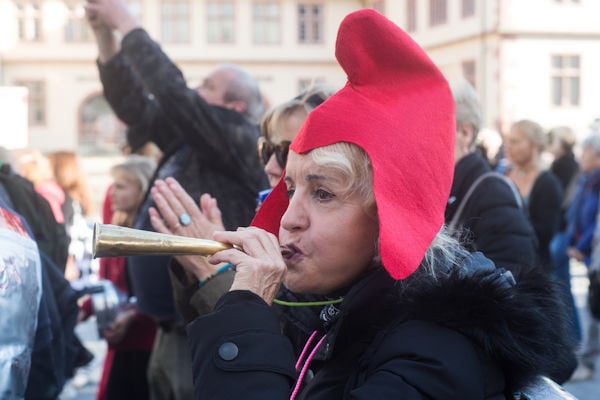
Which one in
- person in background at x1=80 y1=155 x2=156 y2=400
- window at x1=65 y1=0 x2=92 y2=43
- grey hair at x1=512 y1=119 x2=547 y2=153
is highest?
window at x1=65 y1=0 x2=92 y2=43

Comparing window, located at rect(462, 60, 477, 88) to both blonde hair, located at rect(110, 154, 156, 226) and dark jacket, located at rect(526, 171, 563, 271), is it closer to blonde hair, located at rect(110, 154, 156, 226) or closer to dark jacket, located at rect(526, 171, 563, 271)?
dark jacket, located at rect(526, 171, 563, 271)

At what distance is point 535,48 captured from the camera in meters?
26.4

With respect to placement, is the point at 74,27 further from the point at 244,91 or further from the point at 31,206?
the point at 31,206

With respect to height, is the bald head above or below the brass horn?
above

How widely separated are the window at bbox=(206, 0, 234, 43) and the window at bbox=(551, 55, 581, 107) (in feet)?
50.0

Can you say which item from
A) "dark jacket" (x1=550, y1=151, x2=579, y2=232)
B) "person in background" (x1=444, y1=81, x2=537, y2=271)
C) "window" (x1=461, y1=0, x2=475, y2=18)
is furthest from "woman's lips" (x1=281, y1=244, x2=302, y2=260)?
"window" (x1=461, y1=0, x2=475, y2=18)

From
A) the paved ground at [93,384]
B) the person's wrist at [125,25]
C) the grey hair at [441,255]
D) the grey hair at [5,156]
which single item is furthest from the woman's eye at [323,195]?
the paved ground at [93,384]

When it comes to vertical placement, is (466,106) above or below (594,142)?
above

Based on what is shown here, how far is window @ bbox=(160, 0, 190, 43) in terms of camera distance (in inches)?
1409

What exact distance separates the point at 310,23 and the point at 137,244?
36559 mm

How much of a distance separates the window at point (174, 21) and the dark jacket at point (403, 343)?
3531 cm

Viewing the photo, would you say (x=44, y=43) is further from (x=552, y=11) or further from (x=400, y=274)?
Result: (x=400, y=274)

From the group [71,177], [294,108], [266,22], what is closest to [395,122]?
[294,108]

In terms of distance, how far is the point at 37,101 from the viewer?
1361 inches
